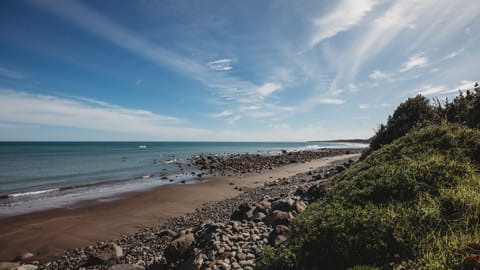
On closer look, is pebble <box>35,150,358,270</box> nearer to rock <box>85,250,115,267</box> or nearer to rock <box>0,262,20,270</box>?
rock <box>85,250,115,267</box>

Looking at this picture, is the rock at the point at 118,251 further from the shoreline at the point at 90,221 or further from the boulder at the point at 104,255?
the shoreline at the point at 90,221

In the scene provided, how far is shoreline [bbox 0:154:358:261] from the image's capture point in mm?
8539

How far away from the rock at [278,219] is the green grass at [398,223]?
3.15 ft

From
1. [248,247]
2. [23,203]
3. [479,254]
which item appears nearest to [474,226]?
[479,254]

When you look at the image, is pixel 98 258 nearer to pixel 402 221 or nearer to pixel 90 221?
pixel 90 221

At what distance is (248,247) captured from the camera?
518 centimetres

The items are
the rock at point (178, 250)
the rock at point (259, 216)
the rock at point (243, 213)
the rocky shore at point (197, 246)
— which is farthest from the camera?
the rock at point (243, 213)

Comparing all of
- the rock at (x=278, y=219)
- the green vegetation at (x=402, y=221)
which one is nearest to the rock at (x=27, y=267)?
the rock at (x=278, y=219)

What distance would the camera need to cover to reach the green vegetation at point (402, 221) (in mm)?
3129

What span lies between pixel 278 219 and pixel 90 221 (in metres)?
9.60

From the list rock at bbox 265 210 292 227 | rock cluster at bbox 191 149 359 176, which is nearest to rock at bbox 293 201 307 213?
rock at bbox 265 210 292 227

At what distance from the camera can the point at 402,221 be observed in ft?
12.3

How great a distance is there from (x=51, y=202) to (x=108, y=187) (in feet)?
15.0

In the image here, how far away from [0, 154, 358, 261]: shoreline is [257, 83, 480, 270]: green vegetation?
825 centimetres
